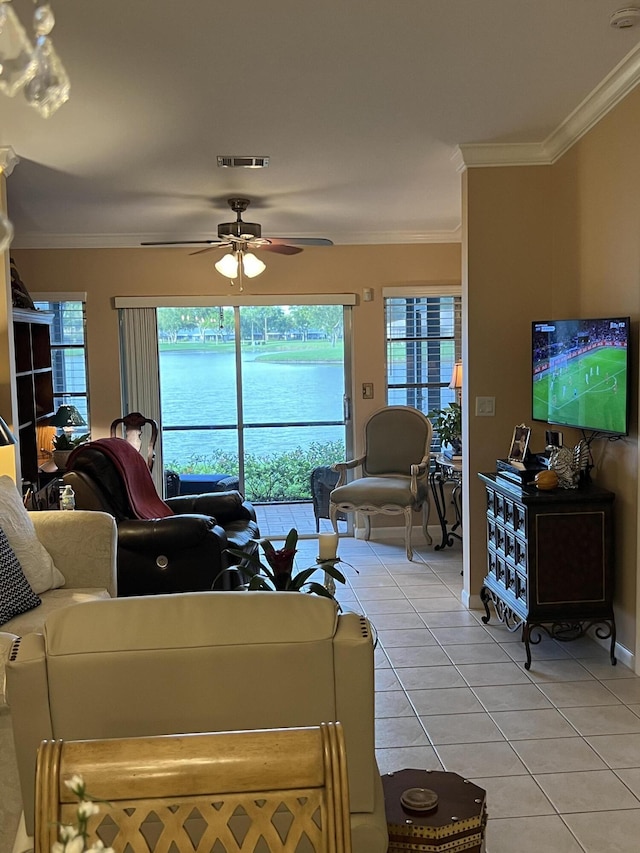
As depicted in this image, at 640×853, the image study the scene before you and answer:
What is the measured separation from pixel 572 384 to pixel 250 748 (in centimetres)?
334

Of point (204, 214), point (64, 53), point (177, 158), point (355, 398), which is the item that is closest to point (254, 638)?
point (64, 53)

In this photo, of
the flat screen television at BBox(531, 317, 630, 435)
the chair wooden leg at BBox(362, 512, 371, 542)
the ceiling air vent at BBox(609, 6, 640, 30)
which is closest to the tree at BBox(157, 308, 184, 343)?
the chair wooden leg at BBox(362, 512, 371, 542)

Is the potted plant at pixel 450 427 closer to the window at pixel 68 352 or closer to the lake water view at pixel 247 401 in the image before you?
the lake water view at pixel 247 401

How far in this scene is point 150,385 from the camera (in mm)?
7035

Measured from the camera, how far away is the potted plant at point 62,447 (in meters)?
6.08

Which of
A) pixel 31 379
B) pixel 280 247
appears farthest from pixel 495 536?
pixel 31 379

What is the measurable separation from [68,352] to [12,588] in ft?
13.0

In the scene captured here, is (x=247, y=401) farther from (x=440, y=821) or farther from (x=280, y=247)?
(x=440, y=821)

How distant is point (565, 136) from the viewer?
173 inches

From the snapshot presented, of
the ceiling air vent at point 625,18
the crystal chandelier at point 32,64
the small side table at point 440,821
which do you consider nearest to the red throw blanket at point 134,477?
the small side table at point 440,821

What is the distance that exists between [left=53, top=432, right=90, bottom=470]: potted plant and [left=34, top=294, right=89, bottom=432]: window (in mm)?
532

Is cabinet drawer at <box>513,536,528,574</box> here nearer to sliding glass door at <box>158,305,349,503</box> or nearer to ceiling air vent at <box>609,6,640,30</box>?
Result: ceiling air vent at <box>609,6,640,30</box>

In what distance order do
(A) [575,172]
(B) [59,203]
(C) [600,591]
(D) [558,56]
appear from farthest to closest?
1. (B) [59,203]
2. (A) [575,172]
3. (C) [600,591]
4. (D) [558,56]

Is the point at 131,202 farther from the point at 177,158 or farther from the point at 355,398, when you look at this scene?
the point at 355,398
